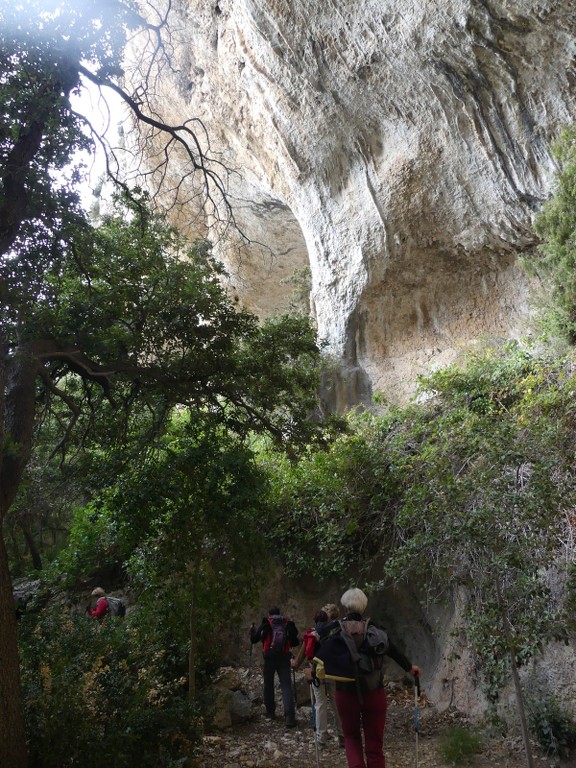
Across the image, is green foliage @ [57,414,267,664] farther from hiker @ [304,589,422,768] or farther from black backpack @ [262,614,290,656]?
hiker @ [304,589,422,768]

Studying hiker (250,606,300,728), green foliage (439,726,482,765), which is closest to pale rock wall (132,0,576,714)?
green foliage (439,726,482,765)

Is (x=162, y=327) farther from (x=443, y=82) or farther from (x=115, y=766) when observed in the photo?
(x=443, y=82)

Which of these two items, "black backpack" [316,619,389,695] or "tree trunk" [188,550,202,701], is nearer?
"black backpack" [316,619,389,695]

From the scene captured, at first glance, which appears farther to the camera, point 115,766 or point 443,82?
point 443,82

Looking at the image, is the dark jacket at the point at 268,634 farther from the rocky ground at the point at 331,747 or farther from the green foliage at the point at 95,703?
the green foliage at the point at 95,703

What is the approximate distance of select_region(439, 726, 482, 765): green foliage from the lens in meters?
6.03

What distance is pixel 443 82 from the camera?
1096cm

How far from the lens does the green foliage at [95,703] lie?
14.4ft

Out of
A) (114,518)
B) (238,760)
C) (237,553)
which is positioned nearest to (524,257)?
(237,553)

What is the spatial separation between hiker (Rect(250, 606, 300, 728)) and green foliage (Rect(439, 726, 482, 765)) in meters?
1.85

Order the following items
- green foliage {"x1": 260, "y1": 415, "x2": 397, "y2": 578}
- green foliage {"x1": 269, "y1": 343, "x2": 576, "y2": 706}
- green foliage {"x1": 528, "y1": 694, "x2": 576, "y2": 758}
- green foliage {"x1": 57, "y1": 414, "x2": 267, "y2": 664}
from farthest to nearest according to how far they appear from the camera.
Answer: green foliage {"x1": 260, "y1": 415, "x2": 397, "y2": 578} → green foliage {"x1": 57, "y1": 414, "x2": 267, "y2": 664} → green foliage {"x1": 528, "y1": 694, "x2": 576, "y2": 758} → green foliage {"x1": 269, "y1": 343, "x2": 576, "y2": 706}

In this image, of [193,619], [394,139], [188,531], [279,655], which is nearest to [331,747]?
[279,655]

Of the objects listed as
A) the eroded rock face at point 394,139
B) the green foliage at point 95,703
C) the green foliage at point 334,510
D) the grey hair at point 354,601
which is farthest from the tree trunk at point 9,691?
the eroded rock face at point 394,139

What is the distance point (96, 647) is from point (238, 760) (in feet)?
6.28
